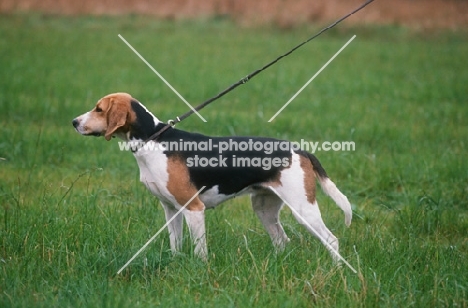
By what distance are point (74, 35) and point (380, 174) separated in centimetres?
1681

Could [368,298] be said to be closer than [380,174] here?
Yes

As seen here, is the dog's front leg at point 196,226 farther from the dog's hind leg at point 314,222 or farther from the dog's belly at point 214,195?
the dog's hind leg at point 314,222

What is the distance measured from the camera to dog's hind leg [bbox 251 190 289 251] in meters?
6.79

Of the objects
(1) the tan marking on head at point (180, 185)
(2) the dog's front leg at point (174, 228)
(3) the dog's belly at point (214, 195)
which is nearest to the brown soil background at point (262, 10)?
(3) the dog's belly at point (214, 195)

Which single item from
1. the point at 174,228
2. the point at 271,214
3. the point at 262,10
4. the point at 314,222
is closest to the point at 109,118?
the point at 174,228

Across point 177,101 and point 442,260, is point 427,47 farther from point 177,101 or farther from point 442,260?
point 442,260

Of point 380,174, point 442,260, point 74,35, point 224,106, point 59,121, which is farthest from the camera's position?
point 74,35

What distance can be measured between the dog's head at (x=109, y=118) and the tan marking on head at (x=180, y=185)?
1.72 ft

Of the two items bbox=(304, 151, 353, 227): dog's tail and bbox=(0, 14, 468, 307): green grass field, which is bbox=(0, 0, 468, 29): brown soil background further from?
bbox=(304, 151, 353, 227): dog's tail

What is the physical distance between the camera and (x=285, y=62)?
20.7 meters

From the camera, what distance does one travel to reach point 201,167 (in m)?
6.34

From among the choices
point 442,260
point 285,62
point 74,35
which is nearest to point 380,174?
point 442,260

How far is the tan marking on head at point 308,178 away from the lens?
6332 millimetres

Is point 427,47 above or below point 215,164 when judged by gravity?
below
